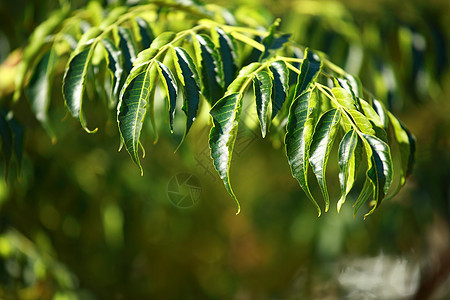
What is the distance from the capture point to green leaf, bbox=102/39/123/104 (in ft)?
2.40

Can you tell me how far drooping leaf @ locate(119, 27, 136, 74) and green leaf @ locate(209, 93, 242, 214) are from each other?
9.4 inches

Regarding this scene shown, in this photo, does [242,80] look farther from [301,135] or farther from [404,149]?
[404,149]

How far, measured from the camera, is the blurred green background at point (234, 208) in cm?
130

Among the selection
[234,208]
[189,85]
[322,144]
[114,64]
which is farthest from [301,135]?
[234,208]

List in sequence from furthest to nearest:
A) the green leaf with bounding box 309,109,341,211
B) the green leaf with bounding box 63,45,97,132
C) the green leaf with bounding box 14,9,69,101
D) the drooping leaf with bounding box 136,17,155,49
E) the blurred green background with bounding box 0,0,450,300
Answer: the blurred green background with bounding box 0,0,450,300, the green leaf with bounding box 14,9,69,101, the drooping leaf with bounding box 136,17,155,49, the green leaf with bounding box 63,45,97,132, the green leaf with bounding box 309,109,341,211

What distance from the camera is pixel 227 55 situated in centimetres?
76

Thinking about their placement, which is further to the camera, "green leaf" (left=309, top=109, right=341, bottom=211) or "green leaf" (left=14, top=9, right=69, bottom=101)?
"green leaf" (left=14, top=9, right=69, bottom=101)

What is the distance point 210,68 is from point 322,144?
23cm

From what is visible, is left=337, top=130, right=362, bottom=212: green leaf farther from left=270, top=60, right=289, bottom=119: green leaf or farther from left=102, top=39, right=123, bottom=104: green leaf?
left=102, top=39, right=123, bottom=104: green leaf

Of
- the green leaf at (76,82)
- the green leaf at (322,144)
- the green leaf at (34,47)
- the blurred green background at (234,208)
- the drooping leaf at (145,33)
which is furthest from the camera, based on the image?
the blurred green background at (234,208)

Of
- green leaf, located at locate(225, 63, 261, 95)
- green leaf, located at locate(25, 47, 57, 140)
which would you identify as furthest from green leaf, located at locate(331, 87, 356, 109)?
green leaf, located at locate(25, 47, 57, 140)

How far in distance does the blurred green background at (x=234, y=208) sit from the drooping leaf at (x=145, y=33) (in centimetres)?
25

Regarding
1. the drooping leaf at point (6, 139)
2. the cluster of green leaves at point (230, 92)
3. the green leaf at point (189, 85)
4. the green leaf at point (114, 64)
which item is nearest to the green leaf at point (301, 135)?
the cluster of green leaves at point (230, 92)

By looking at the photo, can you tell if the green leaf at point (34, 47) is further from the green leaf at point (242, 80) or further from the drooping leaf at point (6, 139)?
the green leaf at point (242, 80)
